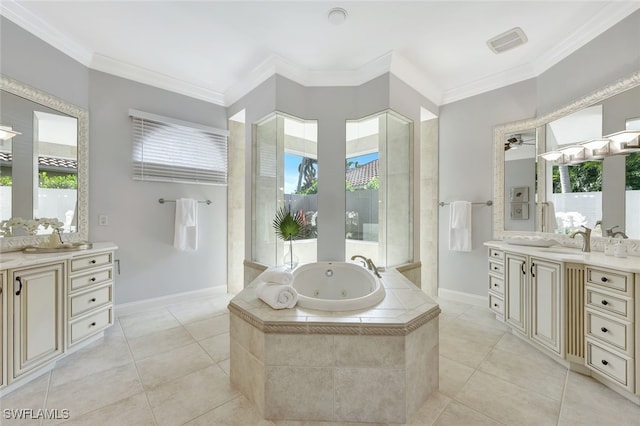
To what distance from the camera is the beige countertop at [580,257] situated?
1644mm

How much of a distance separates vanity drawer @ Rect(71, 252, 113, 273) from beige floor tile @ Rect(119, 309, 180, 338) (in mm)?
711

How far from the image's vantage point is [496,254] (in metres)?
2.71

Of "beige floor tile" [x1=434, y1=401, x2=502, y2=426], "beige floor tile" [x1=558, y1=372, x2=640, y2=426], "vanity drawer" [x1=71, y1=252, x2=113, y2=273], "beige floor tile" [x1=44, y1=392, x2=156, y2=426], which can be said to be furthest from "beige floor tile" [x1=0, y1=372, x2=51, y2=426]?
"beige floor tile" [x1=558, y1=372, x2=640, y2=426]

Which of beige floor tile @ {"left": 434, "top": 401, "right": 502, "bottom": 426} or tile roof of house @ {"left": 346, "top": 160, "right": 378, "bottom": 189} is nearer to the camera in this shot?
beige floor tile @ {"left": 434, "top": 401, "right": 502, "bottom": 426}

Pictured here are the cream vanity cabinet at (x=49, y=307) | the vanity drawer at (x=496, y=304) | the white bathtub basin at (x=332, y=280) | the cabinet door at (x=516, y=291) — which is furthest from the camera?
the vanity drawer at (x=496, y=304)

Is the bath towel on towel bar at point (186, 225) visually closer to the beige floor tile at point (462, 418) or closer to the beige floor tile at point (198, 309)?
the beige floor tile at point (198, 309)

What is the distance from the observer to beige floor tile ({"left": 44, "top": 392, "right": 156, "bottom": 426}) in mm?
1438

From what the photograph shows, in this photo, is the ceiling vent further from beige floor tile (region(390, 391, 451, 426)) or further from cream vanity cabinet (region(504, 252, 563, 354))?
beige floor tile (region(390, 391, 451, 426))

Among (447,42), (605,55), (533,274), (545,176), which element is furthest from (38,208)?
(605,55)

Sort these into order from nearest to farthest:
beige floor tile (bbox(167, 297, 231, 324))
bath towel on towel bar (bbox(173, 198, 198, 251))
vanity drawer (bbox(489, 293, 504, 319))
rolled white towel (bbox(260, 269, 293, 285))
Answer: rolled white towel (bbox(260, 269, 293, 285))
vanity drawer (bbox(489, 293, 504, 319))
beige floor tile (bbox(167, 297, 231, 324))
bath towel on towel bar (bbox(173, 198, 198, 251))

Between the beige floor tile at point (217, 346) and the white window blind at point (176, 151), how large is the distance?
191cm

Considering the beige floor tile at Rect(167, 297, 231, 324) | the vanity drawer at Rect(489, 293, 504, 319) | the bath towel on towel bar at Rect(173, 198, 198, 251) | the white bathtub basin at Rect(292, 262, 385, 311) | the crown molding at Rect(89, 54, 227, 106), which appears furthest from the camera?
the bath towel on towel bar at Rect(173, 198, 198, 251)

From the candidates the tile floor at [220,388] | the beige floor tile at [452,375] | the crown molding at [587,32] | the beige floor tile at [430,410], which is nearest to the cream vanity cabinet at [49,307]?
the tile floor at [220,388]

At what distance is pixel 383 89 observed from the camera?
2.74 metres
